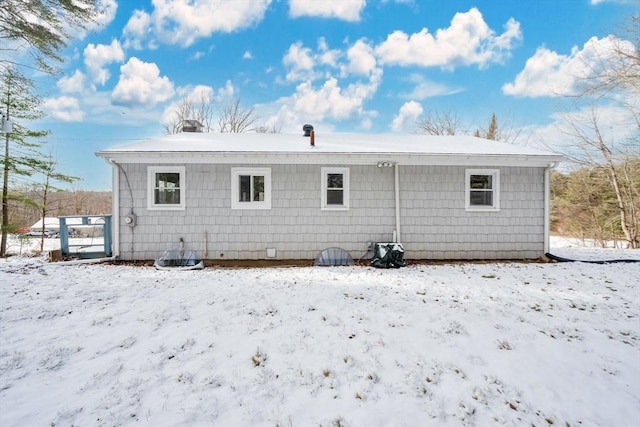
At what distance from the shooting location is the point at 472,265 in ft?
24.1

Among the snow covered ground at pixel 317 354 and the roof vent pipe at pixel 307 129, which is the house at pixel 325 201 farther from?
the snow covered ground at pixel 317 354

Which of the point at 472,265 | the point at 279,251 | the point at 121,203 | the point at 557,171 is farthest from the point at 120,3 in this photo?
the point at 557,171

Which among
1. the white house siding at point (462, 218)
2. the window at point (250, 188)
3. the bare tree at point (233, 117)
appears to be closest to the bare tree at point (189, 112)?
the bare tree at point (233, 117)

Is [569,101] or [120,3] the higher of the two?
[120,3]

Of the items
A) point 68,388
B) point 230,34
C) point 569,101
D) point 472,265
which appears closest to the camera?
point 68,388

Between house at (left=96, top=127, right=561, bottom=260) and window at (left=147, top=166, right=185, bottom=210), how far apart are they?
26 mm

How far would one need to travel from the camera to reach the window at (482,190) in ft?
25.8

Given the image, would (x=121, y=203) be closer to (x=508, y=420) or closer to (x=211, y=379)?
(x=211, y=379)

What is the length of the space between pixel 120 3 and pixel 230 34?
7.71 m

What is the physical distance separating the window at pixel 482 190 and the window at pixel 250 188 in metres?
5.44

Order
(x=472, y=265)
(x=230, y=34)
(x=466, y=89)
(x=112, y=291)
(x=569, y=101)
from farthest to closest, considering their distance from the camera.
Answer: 1. (x=466, y=89)
2. (x=230, y=34)
3. (x=569, y=101)
4. (x=472, y=265)
5. (x=112, y=291)

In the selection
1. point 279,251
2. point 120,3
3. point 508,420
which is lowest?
point 508,420

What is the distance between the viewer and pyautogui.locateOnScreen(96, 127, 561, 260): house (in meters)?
7.50

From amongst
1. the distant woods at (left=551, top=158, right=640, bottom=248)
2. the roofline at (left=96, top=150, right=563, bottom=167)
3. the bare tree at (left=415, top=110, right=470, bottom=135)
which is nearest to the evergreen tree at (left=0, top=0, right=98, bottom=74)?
the roofline at (left=96, top=150, right=563, bottom=167)
